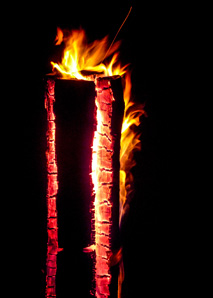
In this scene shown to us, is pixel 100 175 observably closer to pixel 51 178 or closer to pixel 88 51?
pixel 51 178

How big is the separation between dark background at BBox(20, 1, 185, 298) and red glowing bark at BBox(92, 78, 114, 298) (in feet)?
2.37

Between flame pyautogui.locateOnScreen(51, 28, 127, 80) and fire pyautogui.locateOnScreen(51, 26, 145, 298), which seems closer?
fire pyautogui.locateOnScreen(51, 26, 145, 298)

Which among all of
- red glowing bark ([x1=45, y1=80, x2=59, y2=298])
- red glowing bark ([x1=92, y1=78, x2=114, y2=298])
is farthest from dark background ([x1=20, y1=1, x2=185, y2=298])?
red glowing bark ([x1=92, y1=78, x2=114, y2=298])

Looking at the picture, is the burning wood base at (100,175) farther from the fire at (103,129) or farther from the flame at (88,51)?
the flame at (88,51)

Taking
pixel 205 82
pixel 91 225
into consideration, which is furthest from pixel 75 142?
pixel 205 82

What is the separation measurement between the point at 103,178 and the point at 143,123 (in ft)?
3.04

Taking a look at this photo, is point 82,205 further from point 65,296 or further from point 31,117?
point 31,117

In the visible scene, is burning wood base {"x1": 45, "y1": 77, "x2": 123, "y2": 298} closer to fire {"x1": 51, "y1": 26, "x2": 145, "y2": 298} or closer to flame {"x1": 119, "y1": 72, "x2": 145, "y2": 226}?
fire {"x1": 51, "y1": 26, "x2": 145, "y2": 298}

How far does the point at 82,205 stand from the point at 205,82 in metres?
1.66

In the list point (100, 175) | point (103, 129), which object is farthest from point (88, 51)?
point (100, 175)

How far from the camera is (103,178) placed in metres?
1.80

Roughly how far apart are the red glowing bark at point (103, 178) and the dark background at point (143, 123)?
72 cm

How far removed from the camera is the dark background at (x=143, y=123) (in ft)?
7.94

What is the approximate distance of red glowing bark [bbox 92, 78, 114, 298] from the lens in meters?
1.77
